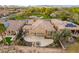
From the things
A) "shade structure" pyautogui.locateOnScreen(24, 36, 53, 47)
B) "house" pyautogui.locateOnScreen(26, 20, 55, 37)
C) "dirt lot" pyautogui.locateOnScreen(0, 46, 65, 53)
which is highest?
"house" pyautogui.locateOnScreen(26, 20, 55, 37)

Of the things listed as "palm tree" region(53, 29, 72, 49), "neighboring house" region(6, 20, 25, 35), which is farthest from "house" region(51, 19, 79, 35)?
"neighboring house" region(6, 20, 25, 35)

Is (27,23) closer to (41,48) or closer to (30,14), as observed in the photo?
(30,14)

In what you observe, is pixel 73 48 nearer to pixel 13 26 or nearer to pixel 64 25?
pixel 64 25

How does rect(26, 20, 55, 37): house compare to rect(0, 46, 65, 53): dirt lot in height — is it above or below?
above

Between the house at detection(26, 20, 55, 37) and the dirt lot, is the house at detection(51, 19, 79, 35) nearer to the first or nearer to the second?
the house at detection(26, 20, 55, 37)

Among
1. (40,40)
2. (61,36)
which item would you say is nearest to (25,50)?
(40,40)

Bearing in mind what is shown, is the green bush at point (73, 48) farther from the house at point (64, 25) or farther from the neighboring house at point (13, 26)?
the neighboring house at point (13, 26)
